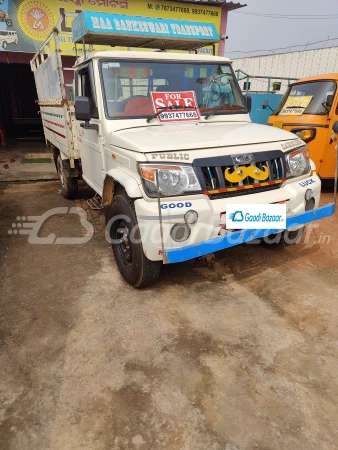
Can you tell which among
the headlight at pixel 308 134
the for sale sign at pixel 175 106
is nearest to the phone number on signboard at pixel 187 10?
the headlight at pixel 308 134

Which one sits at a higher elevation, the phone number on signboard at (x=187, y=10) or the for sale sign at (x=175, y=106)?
the phone number on signboard at (x=187, y=10)

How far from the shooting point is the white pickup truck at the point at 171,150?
2467 mm

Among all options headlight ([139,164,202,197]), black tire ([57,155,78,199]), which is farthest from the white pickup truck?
black tire ([57,155,78,199])

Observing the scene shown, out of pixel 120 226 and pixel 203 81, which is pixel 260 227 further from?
pixel 203 81

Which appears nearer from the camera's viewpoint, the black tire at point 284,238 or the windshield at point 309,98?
the black tire at point 284,238

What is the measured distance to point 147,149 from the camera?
8.10 feet

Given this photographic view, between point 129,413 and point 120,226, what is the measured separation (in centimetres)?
173

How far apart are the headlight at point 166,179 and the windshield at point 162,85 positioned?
112 centimetres

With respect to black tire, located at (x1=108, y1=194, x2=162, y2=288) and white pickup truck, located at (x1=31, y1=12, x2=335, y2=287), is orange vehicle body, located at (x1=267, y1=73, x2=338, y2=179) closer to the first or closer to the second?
white pickup truck, located at (x1=31, y1=12, x2=335, y2=287)

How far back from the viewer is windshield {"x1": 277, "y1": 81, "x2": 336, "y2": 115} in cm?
546

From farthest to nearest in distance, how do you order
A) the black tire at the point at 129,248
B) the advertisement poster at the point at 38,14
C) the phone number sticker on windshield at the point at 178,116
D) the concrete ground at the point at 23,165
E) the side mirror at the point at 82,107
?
the advertisement poster at the point at 38,14, the concrete ground at the point at 23,165, the phone number sticker on windshield at the point at 178,116, the side mirror at the point at 82,107, the black tire at the point at 129,248

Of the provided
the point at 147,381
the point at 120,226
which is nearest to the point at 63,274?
the point at 120,226

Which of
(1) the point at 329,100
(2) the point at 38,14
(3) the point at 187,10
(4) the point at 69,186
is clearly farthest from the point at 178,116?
(3) the point at 187,10

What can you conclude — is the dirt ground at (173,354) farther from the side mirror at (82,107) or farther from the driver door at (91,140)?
the side mirror at (82,107)
